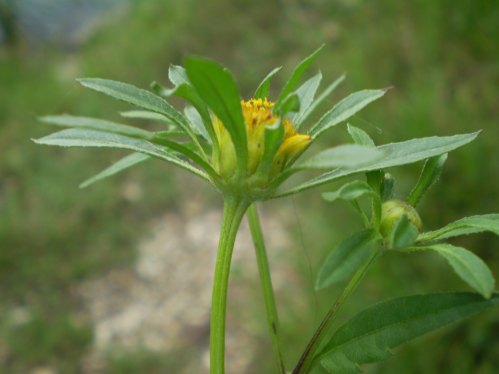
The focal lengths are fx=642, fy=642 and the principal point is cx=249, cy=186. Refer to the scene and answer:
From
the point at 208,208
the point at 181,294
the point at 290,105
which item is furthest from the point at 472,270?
the point at 208,208

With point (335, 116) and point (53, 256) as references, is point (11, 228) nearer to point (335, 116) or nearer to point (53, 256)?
point (53, 256)

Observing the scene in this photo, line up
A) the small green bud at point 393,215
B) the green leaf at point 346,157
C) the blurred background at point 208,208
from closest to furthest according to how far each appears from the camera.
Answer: the green leaf at point 346,157 → the small green bud at point 393,215 → the blurred background at point 208,208

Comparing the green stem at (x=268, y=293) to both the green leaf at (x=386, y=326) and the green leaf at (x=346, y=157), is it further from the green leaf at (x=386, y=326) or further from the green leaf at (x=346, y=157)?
the green leaf at (x=346, y=157)

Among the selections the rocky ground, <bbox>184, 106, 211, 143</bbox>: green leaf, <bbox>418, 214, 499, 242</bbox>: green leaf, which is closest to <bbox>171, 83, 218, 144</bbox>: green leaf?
<bbox>184, 106, 211, 143</bbox>: green leaf

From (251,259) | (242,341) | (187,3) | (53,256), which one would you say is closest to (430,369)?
(242,341)

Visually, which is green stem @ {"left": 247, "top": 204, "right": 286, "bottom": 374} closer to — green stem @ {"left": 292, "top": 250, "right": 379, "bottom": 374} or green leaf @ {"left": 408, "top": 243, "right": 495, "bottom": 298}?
green stem @ {"left": 292, "top": 250, "right": 379, "bottom": 374}

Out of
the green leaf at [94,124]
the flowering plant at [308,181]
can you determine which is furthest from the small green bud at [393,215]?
the green leaf at [94,124]

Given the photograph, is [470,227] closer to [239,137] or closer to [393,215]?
[393,215]
